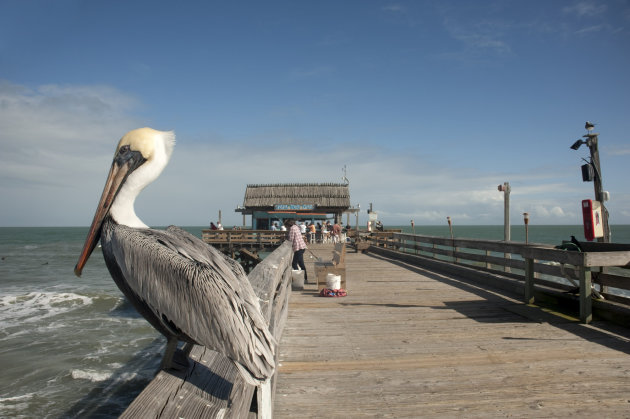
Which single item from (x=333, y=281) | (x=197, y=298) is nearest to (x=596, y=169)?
(x=333, y=281)

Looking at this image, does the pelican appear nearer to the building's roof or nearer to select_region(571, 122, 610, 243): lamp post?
select_region(571, 122, 610, 243): lamp post

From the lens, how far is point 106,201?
9.24 feet

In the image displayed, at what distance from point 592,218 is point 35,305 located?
17.4 meters

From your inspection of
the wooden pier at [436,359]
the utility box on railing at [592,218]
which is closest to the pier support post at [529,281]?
the wooden pier at [436,359]

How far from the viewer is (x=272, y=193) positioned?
31078 millimetres

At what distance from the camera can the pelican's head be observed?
274 cm

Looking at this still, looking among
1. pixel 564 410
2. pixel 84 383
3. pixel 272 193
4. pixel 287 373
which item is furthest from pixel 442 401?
pixel 272 193

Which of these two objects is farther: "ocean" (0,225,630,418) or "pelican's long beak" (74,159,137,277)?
"ocean" (0,225,630,418)

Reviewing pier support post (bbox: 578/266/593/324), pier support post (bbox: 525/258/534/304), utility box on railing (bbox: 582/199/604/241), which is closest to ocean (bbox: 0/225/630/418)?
pier support post (bbox: 525/258/534/304)

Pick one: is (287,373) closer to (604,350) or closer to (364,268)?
(604,350)

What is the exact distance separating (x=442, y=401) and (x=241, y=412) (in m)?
1.92

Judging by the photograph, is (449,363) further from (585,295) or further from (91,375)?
(91,375)

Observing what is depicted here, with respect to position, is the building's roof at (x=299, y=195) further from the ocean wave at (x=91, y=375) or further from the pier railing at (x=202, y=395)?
the pier railing at (x=202, y=395)

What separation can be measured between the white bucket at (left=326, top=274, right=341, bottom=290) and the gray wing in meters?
4.83
